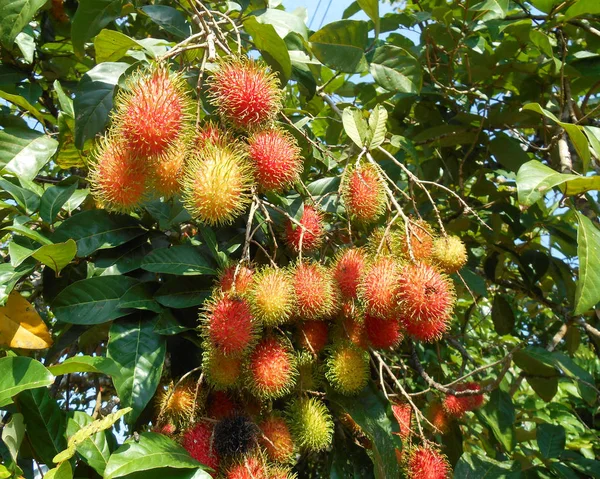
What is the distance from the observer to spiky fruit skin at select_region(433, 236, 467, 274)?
3.82 ft

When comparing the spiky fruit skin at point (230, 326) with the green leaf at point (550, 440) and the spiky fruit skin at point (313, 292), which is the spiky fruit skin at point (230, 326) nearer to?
the spiky fruit skin at point (313, 292)

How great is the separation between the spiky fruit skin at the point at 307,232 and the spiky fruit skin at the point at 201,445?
0.40 meters

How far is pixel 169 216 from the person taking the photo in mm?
1183

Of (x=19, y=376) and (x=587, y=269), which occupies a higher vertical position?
(x=587, y=269)

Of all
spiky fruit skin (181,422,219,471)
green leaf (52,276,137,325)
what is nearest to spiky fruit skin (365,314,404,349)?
spiky fruit skin (181,422,219,471)

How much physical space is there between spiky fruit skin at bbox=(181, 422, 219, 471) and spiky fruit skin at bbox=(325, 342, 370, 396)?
275mm

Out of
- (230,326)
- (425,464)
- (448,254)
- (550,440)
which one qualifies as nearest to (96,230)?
(230,326)

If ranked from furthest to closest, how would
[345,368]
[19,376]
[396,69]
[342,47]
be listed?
[396,69] → [342,47] → [345,368] → [19,376]

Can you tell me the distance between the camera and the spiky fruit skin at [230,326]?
3.07 feet

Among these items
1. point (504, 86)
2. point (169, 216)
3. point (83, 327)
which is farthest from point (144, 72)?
point (504, 86)

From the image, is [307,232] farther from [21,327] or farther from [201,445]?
[21,327]

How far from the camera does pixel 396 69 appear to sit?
4.58ft

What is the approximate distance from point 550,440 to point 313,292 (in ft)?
3.22

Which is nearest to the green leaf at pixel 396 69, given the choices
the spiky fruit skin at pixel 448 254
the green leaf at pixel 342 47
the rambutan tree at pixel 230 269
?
the rambutan tree at pixel 230 269
